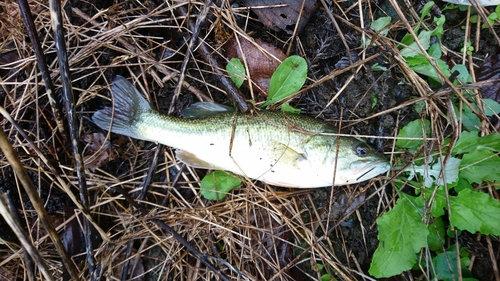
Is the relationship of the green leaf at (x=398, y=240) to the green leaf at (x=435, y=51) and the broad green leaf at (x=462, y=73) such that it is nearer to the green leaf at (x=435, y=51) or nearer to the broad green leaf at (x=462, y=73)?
the broad green leaf at (x=462, y=73)

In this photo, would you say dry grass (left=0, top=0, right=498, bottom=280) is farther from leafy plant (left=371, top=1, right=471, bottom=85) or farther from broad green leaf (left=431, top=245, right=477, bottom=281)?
broad green leaf (left=431, top=245, right=477, bottom=281)

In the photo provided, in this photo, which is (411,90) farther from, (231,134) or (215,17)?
(215,17)

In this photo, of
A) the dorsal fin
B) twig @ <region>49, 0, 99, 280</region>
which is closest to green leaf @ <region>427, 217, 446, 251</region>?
the dorsal fin

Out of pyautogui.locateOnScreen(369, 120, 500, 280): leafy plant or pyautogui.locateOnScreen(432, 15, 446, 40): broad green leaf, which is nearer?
pyautogui.locateOnScreen(369, 120, 500, 280): leafy plant

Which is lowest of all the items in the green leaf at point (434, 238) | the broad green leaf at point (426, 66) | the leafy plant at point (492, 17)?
the green leaf at point (434, 238)

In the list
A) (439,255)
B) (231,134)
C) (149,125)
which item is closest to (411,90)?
(439,255)

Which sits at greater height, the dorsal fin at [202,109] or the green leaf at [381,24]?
the green leaf at [381,24]

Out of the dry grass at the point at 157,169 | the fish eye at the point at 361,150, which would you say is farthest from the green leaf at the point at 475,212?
the fish eye at the point at 361,150

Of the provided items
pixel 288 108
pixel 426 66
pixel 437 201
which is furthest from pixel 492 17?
pixel 288 108
